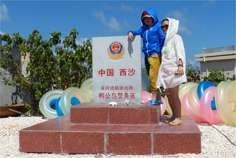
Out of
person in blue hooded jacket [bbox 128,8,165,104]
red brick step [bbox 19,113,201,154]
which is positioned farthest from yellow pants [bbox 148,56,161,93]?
red brick step [bbox 19,113,201,154]

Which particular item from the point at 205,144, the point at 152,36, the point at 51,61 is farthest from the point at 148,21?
the point at 51,61

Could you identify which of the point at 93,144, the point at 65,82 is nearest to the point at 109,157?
the point at 93,144

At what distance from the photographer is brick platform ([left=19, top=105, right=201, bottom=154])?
19.1 ft

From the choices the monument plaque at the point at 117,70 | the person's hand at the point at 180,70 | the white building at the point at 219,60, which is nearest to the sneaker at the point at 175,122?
the person's hand at the point at 180,70

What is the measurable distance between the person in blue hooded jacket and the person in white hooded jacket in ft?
3.03

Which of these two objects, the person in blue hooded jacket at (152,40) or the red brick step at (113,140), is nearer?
the red brick step at (113,140)

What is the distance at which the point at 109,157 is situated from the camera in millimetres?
5789

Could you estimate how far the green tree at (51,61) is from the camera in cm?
1449

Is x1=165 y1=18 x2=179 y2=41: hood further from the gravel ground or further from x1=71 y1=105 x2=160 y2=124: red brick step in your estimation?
the gravel ground

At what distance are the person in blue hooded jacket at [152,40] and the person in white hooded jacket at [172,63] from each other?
93cm

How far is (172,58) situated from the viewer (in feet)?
20.9

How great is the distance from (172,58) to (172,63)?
7 centimetres

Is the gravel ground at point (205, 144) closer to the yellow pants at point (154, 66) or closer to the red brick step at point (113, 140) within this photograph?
the red brick step at point (113, 140)

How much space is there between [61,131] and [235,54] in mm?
27835
